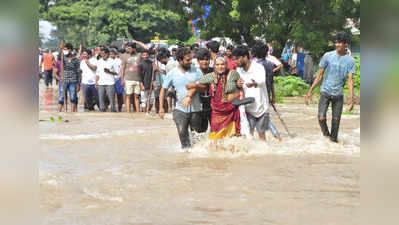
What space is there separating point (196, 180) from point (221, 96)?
5.07 feet

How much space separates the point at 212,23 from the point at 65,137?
36.0 feet

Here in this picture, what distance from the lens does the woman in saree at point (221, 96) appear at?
8102 millimetres

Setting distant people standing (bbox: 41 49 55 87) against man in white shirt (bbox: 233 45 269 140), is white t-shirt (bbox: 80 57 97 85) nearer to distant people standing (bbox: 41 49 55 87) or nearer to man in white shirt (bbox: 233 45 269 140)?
man in white shirt (bbox: 233 45 269 140)

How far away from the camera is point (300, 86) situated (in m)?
21.2

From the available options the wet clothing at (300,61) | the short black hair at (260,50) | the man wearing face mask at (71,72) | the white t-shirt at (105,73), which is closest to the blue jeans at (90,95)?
the man wearing face mask at (71,72)

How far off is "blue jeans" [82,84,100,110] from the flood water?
15.2ft

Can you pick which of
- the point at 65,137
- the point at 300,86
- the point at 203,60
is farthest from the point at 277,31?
the point at 203,60

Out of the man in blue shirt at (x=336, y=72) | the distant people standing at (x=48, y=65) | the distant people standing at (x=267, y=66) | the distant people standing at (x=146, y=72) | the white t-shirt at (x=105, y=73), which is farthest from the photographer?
the distant people standing at (x=48, y=65)

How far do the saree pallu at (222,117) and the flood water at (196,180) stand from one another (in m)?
0.23

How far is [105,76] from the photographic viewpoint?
16.0 m

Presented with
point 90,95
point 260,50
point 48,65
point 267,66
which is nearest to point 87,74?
point 90,95

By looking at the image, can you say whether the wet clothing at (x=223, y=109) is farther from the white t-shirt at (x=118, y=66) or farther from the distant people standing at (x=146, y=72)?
the white t-shirt at (x=118, y=66)

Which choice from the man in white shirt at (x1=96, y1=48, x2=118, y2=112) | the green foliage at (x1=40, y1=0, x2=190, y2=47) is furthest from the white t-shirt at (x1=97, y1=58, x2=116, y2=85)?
the green foliage at (x1=40, y1=0, x2=190, y2=47)
